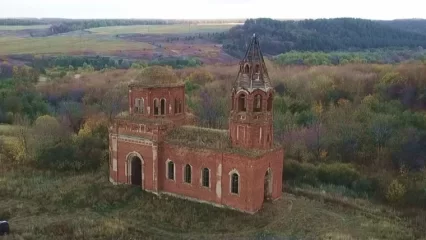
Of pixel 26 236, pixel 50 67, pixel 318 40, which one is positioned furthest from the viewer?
pixel 318 40

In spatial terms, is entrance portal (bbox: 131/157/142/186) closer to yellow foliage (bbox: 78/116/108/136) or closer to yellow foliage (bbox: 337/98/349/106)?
yellow foliage (bbox: 78/116/108/136)

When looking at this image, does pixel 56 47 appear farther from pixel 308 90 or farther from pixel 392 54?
pixel 392 54

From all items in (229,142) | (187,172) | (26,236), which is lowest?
(26,236)

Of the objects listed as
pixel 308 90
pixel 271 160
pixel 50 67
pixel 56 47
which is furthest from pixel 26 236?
pixel 56 47

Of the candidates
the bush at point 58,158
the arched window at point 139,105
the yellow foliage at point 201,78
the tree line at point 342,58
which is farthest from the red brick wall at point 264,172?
the tree line at point 342,58

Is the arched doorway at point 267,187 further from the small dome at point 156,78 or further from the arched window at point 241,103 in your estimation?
the small dome at point 156,78

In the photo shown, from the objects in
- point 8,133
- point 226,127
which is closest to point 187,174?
point 226,127

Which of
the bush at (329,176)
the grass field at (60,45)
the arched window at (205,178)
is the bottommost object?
the bush at (329,176)

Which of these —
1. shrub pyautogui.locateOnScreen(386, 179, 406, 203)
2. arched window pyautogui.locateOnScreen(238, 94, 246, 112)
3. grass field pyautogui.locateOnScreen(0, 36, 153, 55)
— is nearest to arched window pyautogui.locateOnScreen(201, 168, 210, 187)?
arched window pyautogui.locateOnScreen(238, 94, 246, 112)
